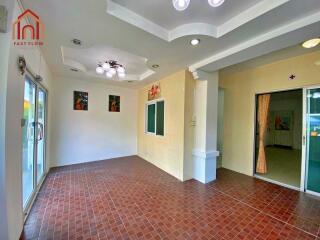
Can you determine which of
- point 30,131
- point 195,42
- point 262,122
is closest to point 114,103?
point 30,131

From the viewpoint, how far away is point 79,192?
279 centimetres

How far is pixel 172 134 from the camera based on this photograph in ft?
12.5

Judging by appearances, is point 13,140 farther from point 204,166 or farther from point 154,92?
point 154,92

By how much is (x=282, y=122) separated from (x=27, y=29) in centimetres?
1052

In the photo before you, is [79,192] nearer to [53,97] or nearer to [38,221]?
[38,221]

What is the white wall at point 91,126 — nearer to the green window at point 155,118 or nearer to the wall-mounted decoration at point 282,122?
the green window at point 155,118

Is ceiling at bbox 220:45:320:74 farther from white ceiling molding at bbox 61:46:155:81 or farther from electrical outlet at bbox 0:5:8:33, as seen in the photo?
electrical outlet at bbox 0:5:8:33

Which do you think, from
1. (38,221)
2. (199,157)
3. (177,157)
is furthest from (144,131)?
(38,221)

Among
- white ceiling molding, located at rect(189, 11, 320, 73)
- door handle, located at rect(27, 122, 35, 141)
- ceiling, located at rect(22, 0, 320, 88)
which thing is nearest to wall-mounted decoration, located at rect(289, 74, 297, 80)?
ceiling, located at rect(22, 0, 320, 88)

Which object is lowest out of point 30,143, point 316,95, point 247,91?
point 30,143

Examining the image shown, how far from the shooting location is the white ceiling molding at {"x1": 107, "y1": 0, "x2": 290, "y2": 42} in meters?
1.62

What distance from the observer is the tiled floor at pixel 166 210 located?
1.85m

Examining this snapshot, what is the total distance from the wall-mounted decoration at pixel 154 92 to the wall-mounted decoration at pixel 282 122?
300 inches

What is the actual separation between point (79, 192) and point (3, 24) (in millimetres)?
2710
